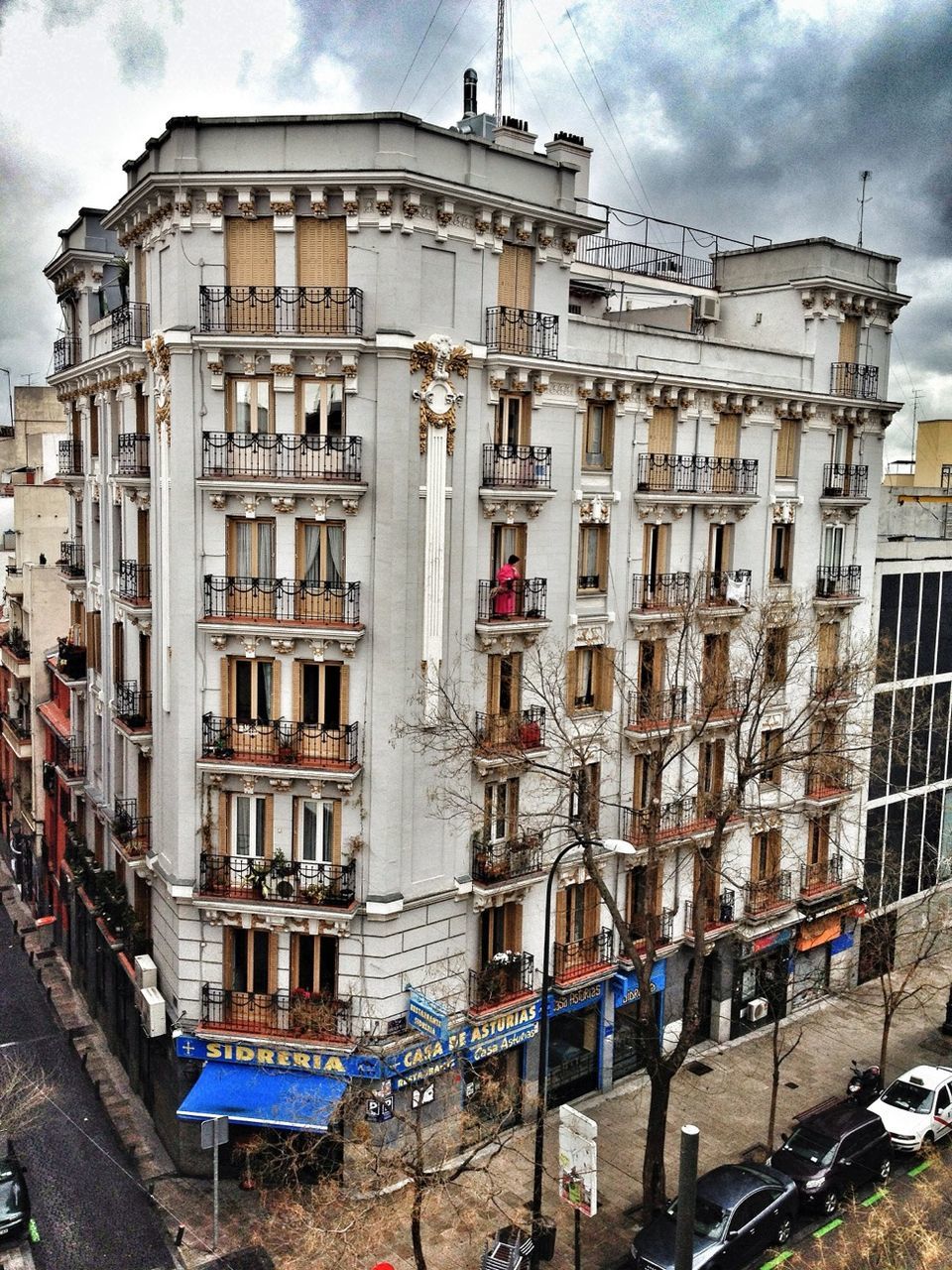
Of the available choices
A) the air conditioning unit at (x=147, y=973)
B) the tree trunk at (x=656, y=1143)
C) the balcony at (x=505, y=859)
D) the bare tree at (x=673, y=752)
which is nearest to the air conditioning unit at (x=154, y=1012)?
the air conditioning unit at (x=147, y=973)

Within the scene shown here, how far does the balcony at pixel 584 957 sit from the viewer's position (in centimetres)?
3266

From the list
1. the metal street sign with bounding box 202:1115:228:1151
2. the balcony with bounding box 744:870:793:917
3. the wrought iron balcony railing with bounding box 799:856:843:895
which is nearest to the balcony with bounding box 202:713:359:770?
the metal street sign with bounding box 202:1115:228:1151

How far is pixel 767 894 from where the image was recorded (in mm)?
38375

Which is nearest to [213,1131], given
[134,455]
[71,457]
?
[134,455]

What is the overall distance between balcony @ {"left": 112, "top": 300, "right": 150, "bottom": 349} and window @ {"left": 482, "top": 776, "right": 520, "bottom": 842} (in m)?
16.2

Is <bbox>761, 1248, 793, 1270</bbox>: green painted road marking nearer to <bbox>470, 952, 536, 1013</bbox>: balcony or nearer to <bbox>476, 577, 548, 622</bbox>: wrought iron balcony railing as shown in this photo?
<bbox>470, 952, 536, 1013</bbox>: balcony

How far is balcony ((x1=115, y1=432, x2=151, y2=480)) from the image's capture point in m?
31.6

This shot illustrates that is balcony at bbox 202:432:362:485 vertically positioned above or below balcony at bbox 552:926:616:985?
above

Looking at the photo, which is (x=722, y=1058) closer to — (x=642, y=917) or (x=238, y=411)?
(x=642, y=917)

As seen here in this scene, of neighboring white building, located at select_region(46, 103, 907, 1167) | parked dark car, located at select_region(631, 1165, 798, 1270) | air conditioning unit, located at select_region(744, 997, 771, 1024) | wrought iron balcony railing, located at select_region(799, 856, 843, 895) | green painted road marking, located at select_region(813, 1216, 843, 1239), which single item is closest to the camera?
parked dark car, located at select_region(631, 1165, 798, 1270)

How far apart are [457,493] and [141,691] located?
38.2 ft

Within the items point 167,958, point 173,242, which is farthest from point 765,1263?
point 173,242

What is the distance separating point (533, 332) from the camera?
98.7ft

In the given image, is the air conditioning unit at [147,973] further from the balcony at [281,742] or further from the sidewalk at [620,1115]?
the balcony at [281,742]
